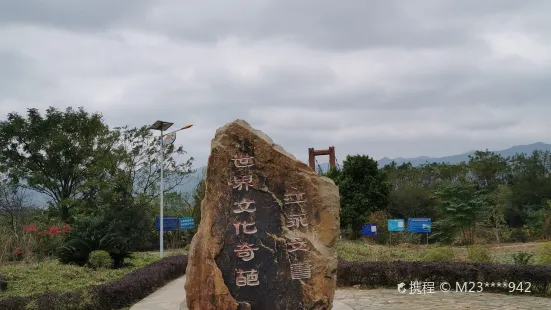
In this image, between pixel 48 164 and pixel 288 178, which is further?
pixel 48 164

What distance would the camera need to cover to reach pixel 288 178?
19.0ft

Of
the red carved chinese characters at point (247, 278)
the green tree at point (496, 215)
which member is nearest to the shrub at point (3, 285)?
the red carved chinese characters at point (247, 278)

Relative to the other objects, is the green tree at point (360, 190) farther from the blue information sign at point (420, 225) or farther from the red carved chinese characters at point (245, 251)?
the red carved chinese characters at point (245, 251)

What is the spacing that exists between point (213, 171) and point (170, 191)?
15.6m

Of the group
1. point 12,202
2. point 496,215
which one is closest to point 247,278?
point 496,215

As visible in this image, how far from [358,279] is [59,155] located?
13.2 metres

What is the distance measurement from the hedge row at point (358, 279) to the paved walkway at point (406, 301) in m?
0.27

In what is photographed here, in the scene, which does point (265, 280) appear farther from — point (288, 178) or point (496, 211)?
point (496, 211)

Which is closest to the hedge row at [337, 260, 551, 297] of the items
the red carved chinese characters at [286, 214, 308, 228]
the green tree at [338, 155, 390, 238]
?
the red carved chinese characters at [286, 214, 308, 228]

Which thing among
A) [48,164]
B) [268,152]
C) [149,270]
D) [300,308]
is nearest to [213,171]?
[268,152]

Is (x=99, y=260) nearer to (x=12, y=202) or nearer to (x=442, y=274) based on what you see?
(x=442, y=274)

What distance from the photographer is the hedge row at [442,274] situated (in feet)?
26.9

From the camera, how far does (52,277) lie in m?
9.70

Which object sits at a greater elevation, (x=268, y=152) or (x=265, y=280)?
(x=268, y=152)
